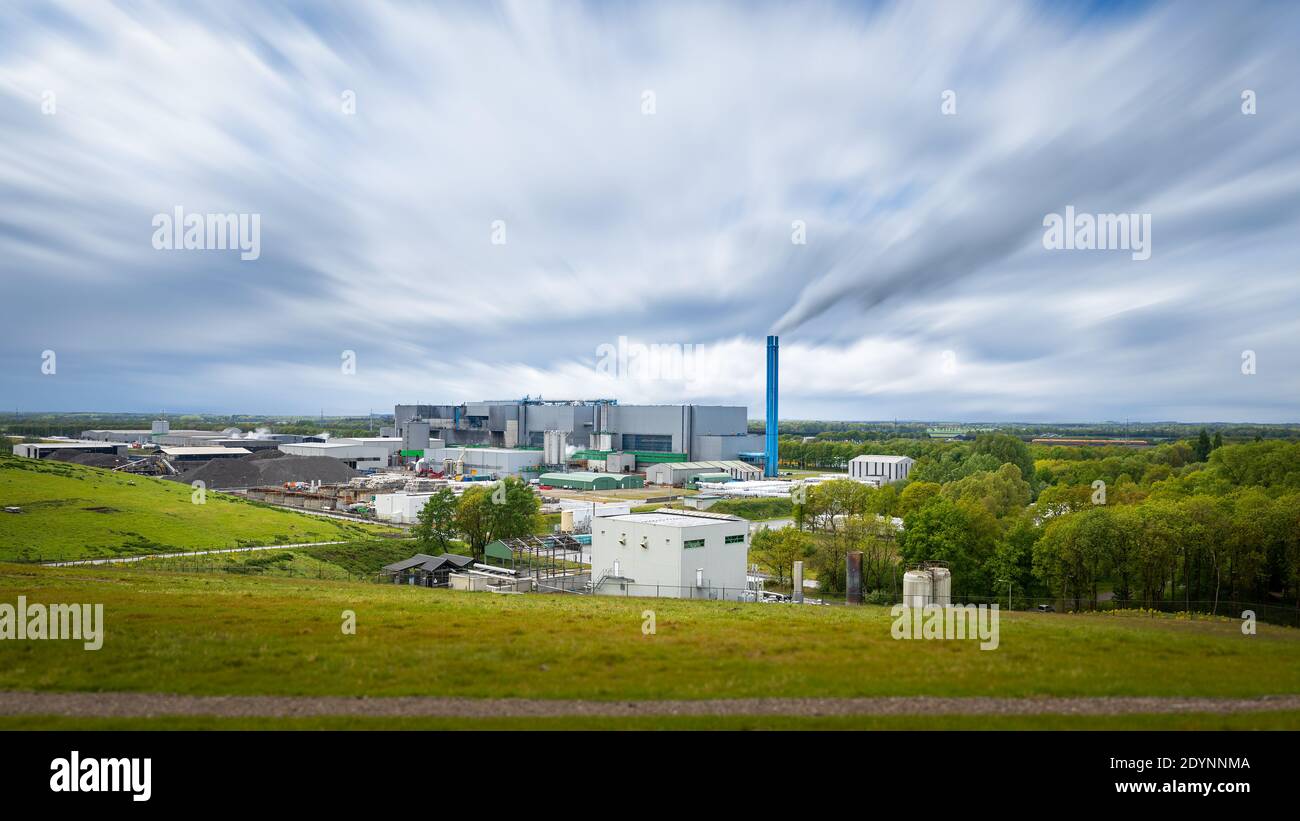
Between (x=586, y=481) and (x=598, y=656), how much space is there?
84.9 m

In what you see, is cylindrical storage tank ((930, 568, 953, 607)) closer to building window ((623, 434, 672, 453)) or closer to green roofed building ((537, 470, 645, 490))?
green roofed building ((537, 470, 645, 490))

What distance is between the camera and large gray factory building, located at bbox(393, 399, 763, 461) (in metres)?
119

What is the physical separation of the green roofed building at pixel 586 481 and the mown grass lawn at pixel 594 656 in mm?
77206

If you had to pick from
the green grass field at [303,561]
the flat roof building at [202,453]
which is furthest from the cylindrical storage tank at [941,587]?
the flat roof building at [202,453]

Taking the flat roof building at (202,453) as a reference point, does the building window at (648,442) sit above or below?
above

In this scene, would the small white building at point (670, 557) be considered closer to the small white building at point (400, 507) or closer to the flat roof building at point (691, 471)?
the small white building at point (400, 507)

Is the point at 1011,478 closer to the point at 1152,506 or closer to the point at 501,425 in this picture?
the point at 1152,506

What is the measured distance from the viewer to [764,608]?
26828 mm

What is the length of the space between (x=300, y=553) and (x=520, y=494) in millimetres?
15037

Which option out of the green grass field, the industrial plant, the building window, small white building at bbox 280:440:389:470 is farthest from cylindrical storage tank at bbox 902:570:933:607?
small white building at bbox 280:440:389:470

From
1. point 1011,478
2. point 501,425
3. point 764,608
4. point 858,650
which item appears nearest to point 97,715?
point 858,650

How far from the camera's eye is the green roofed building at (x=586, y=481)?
100 m

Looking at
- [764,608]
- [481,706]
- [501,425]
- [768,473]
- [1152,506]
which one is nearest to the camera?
[481,706]

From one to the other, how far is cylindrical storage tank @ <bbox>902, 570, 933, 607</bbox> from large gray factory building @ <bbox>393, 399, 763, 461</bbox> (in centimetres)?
8840
